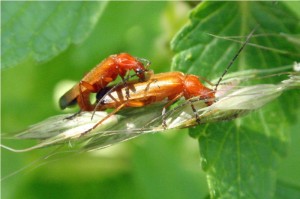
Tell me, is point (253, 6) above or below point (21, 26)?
below

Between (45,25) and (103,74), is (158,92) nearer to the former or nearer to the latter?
(103,74)

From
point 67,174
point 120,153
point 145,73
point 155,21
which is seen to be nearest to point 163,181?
point 120,153

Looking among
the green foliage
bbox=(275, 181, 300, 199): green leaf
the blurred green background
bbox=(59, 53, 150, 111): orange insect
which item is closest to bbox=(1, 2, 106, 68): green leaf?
the green foliage

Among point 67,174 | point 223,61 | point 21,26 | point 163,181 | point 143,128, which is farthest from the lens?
point 67,174

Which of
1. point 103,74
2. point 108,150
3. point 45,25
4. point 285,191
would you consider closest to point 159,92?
point 103,74

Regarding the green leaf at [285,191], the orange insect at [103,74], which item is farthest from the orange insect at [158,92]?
the green leaf at [285,191]

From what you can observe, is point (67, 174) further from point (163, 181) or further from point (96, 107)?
point (96, 107)

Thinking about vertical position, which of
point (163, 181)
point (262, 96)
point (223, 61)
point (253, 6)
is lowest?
point (163, 181)

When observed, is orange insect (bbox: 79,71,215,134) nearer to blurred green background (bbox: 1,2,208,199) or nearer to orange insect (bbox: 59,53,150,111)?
orange insect (bbox: 59,53,150,111)

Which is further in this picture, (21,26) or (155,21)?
(155,21)
